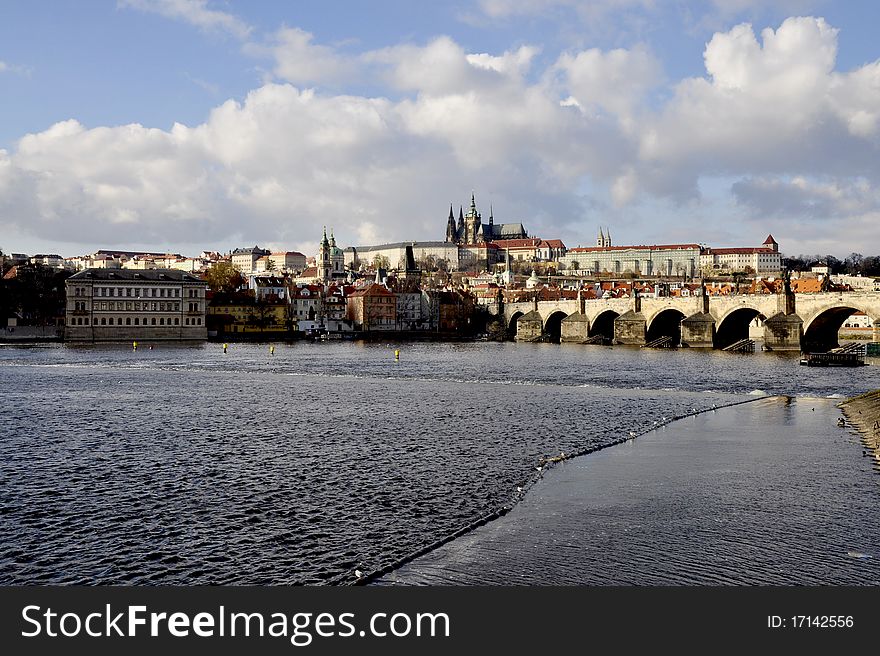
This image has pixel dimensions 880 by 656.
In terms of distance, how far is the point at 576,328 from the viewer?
105188 mm

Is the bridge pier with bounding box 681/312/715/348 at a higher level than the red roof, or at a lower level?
lower

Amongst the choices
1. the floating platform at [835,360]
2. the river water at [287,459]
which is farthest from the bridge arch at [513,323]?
the river water at [287,459]

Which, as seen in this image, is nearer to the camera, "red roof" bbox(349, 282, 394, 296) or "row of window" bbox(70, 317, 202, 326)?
"row of window" bbox(70, 317, 202, 326)

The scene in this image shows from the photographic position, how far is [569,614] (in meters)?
10.4

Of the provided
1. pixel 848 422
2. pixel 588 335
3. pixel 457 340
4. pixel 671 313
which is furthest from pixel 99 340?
pixel 848 422

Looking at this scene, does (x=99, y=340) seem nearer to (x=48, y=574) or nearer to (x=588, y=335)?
(x=588, y=335)

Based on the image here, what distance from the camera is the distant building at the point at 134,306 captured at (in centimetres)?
9612

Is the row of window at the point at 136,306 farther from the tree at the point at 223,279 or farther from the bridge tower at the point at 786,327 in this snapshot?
the bridge tower at the point at 786,327

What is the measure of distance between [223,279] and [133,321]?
33.8 meters

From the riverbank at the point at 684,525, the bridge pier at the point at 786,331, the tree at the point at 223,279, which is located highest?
the tree at the point at 223,279

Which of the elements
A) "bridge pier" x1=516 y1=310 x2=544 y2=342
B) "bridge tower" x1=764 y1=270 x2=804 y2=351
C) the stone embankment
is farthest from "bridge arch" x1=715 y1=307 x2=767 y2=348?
the stone embankment

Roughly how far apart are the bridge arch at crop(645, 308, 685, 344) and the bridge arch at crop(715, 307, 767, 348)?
20.0 feet

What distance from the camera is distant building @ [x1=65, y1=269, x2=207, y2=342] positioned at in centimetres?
9612

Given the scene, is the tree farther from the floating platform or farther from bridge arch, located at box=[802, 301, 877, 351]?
the floating platform
